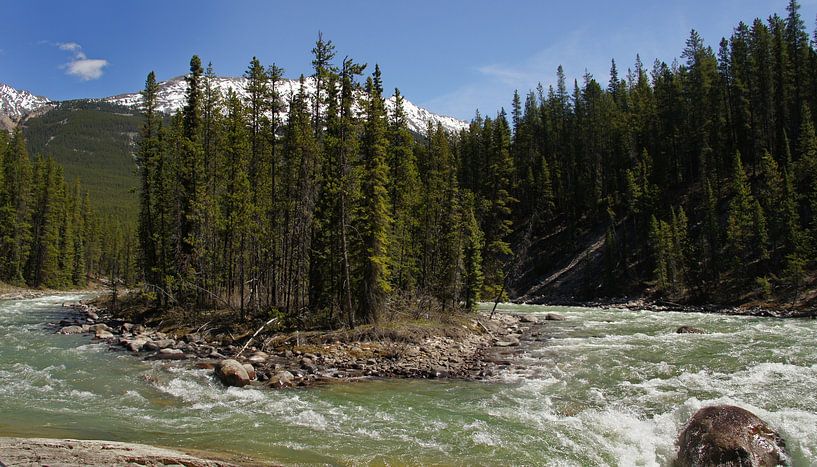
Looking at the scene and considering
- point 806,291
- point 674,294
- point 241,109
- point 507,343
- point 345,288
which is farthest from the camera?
point 674,294

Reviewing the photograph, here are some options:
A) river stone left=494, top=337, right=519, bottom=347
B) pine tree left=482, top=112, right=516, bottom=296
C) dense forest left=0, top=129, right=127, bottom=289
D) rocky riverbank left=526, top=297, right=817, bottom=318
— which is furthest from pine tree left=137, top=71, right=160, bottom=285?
rocky riverbank left=526, top=297, right=817, bottom=318

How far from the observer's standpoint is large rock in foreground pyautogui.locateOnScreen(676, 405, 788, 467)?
9055 mm

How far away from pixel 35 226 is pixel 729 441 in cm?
7781

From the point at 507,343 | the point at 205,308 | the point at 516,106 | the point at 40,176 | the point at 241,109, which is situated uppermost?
the point at 516,106

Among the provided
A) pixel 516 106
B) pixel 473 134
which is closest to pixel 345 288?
pixel 473 134

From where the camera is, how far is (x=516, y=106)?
104m

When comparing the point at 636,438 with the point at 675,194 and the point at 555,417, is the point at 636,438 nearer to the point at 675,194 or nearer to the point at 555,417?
the point at 555,417

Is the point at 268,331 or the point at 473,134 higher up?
the point at 473,134

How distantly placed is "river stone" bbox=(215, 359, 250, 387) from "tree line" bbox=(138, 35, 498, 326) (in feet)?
23.8

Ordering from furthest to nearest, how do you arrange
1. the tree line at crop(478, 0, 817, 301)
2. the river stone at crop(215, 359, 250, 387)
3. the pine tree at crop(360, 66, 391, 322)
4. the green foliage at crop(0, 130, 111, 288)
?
the green foliage at crop(0, 130, 111, 288), the tree line at crop(478, 0, 817, 301), the pine tree at crop(360, 66, 391, 322), the river stone at crop(215, 359, 250, 387)

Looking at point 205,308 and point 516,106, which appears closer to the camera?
point 205,308

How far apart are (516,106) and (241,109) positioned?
3341 inches

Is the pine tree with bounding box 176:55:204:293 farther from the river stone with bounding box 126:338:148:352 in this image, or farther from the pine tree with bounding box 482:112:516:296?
the pine tree with bounding box 482:112:516:296

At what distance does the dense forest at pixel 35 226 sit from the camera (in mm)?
60969
